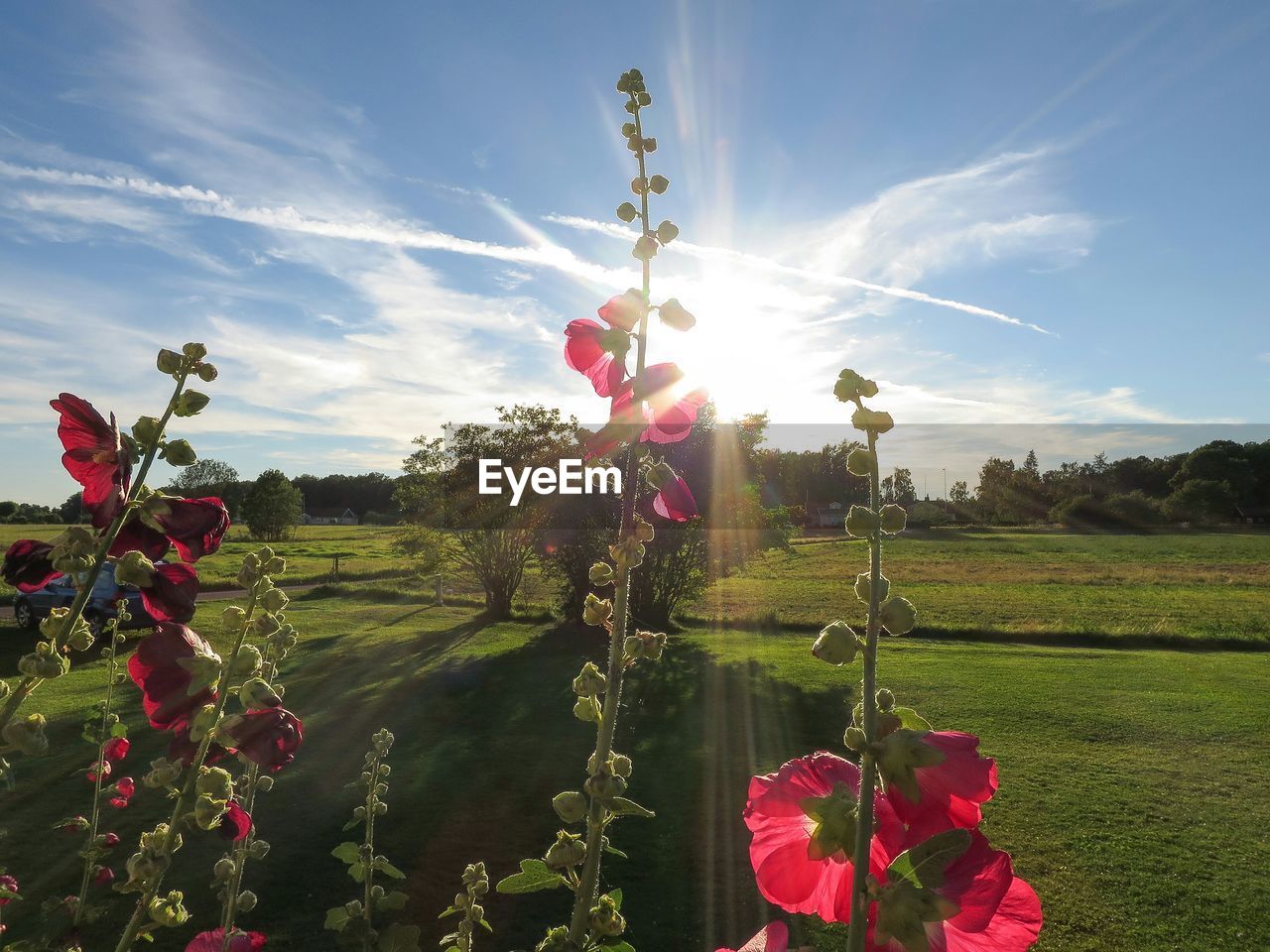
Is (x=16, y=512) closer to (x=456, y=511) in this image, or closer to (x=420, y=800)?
(x=456, y=511)

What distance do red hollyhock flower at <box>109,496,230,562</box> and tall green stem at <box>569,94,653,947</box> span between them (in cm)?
49

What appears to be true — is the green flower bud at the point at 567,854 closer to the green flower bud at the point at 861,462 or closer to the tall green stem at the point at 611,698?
the tall green stem at the point at 611,698

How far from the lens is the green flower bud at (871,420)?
72 cm

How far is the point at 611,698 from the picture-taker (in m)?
0.95

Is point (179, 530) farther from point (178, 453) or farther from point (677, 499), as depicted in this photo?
point (677, 499)

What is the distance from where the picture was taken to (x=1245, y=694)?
426 inches

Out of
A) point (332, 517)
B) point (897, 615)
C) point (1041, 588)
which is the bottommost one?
point (1041, 588)

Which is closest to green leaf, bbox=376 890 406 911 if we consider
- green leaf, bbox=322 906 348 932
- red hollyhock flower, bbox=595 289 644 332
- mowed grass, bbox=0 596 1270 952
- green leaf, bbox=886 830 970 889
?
green leaf, bbox=322 906 348 932

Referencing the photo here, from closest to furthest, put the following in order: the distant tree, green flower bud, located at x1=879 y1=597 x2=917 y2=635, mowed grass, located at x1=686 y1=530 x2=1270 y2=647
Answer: green flower bud, located at x1=879 y1=597 x2=917 y2=635, mowed grass, located at x1=686 y1=530 x2=1270 y2=647, the distant tree

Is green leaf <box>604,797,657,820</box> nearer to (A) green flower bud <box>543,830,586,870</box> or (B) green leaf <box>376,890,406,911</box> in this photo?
(A) green flower bud <box>543,830,586,870</box>

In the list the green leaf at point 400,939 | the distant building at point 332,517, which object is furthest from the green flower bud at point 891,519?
the distant building at point 332,517

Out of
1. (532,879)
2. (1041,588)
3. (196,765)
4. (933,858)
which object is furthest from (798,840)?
(1041,588)

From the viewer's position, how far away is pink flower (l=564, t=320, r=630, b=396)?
3.50 feet

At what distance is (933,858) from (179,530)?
2.79ft
